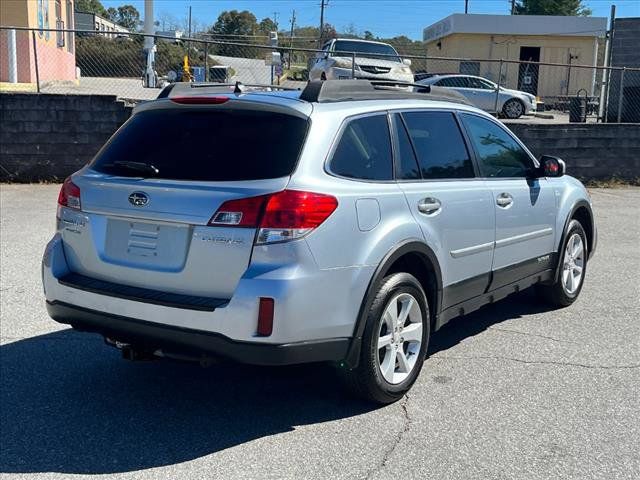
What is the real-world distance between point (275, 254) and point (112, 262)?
1.03 metres

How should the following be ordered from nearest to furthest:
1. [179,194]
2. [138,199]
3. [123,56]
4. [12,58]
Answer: [179,194]
[138,199]
[12,58]
[123,56]

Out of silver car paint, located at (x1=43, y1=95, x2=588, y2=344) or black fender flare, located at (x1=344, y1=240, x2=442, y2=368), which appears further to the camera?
black fender flare, located at (x1=344, y1=240, x2=442, y2=368)

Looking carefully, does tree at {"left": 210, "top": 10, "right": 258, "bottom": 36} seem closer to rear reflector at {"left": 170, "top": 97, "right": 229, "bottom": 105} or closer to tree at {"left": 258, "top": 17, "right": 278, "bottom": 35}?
tree at {"left": 258, "top": 17, "right": 278, "bottom": 35}

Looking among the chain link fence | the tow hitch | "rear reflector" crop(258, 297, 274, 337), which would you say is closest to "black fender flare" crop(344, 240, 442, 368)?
"rear reflector" crop(258, 297, 274, 337)

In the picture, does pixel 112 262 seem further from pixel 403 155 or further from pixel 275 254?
pixel 403 155

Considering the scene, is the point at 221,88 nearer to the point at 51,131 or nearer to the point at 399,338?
the point at 399,338

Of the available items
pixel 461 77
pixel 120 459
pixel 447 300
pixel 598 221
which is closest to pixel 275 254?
pixel 120 459

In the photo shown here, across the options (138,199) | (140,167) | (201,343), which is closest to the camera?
(201,343)

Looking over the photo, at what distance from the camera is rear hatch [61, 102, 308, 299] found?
3680mm

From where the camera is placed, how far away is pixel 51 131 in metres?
12.8

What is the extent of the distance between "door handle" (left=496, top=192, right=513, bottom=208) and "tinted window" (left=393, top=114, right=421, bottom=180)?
37.5 inches

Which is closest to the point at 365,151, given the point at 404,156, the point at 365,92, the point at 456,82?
the point at 404,156

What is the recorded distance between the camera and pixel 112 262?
158 inches

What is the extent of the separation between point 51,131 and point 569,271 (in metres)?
9.74
